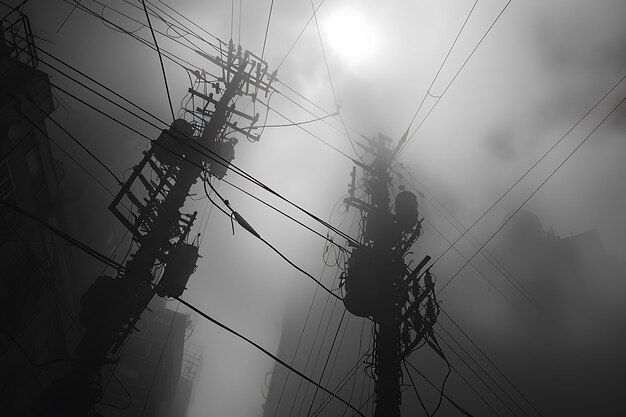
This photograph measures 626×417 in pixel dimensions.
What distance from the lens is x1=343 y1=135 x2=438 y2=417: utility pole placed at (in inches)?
318

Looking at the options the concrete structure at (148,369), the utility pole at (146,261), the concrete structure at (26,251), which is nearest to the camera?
the utility pole at (146,261)

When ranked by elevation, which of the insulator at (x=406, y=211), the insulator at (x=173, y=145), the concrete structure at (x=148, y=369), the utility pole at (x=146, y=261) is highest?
the insulator at (x=406, y=211)

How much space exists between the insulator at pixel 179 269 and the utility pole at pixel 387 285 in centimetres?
468

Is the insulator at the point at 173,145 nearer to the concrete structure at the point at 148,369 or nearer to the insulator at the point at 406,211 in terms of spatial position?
the insulator at the point at 406,211

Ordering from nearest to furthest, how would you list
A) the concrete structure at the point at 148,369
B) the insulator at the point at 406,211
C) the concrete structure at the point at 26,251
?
the insulator at the point at 406,211
the concrete structure at the point at 26,251
the concrete structure at the point at 148,369

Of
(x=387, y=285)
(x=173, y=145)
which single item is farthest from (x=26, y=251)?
(x=387, y=285)

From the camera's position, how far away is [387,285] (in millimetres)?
9461

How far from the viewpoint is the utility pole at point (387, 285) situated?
318 inches

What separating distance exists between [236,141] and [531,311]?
40719 millimetres

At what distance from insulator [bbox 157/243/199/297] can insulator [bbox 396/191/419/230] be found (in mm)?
6852

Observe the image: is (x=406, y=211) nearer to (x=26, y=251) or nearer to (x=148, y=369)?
(x=26, y=251)

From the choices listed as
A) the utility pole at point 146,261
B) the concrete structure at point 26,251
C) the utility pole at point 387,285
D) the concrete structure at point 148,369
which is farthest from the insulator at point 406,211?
the concrete structure at point 148,369

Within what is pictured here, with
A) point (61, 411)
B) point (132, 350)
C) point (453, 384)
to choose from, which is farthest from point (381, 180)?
point (132, 350)

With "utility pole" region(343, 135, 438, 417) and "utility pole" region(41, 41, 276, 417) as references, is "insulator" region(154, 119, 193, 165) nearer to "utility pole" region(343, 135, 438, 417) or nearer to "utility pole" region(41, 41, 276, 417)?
"utility pole" region(41, 41, 276, 417)
